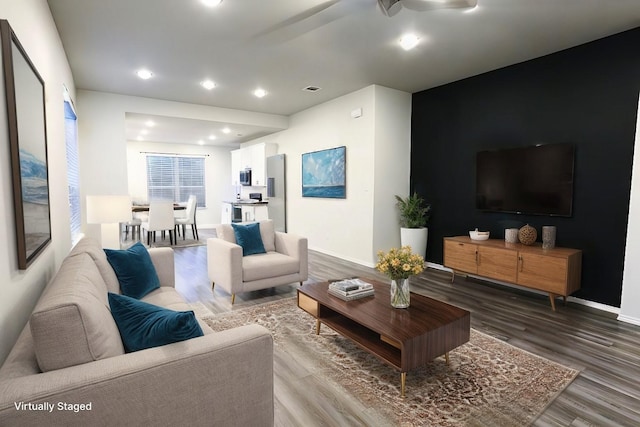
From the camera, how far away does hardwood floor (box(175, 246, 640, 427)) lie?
184 centimetres

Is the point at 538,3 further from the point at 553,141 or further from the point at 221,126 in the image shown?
the point at 221,126

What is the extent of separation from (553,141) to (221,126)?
5.61 meters

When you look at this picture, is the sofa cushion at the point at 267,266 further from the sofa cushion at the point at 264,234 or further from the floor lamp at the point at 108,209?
the floor lamp at the point at 108,209

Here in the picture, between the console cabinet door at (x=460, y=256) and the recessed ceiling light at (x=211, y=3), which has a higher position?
the recessed ceiling light at (x=211, y=3)

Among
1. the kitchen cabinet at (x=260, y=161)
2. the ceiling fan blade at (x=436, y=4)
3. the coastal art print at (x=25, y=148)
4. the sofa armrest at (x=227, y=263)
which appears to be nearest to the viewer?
the coastal art print at (x=25, y=148)

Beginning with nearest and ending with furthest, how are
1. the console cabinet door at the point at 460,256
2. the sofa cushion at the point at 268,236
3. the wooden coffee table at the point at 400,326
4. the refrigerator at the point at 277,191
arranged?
the wooden coffee table at the point at 400,326, the console cabinet door at the point at 460,256, the sofa cushion at the point at 268,236, the refrigerator at the point at 277,191

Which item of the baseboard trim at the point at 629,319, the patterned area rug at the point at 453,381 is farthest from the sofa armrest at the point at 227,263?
the baseboard trim at the point at 629,319

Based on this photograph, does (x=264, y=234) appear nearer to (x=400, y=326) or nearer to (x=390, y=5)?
(x=400, y=326)

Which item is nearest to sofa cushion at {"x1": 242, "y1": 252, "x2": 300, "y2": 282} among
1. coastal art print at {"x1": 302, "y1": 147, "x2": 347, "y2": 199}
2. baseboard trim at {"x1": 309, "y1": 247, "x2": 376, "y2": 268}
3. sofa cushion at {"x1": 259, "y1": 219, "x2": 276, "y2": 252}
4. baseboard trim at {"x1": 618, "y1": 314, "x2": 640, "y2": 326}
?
sofa cushion at {"x1": 259, "y1": 219, "x2": 276, "y2": 252}

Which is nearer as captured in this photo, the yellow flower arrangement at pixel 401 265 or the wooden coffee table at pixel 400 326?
the wooden coffee table at pixel 400 326

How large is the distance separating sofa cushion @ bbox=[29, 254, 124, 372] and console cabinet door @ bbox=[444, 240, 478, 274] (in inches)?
150

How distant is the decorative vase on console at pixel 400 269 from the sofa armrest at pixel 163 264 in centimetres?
181

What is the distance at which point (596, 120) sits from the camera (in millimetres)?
3389

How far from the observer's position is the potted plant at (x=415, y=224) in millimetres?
4941
